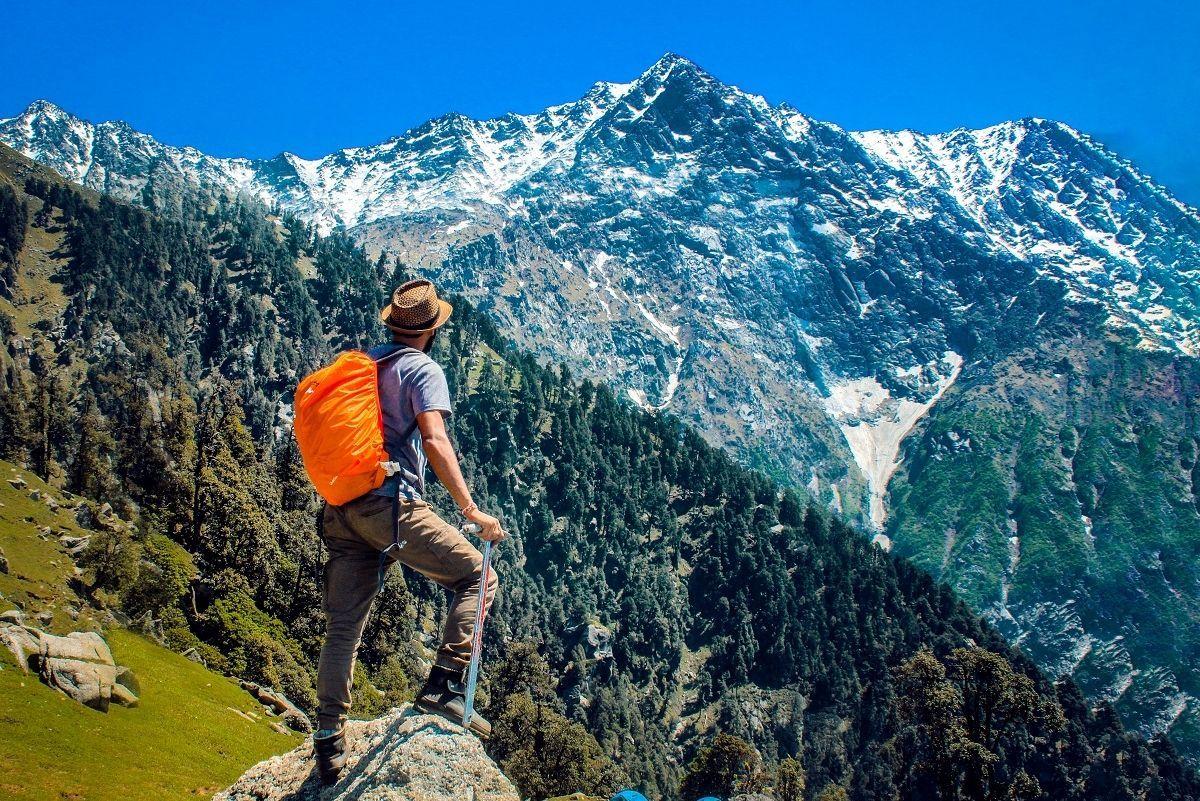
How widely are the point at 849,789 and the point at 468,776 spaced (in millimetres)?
166453

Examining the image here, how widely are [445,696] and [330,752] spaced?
164cm

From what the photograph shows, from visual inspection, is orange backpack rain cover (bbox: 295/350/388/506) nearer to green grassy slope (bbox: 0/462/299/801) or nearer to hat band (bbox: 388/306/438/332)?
hat band (bbox: 388/306/438/332)

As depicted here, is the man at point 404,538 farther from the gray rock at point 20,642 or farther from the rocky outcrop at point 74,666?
the gray rock at point 20,642

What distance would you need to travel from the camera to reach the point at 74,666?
65.4 feet

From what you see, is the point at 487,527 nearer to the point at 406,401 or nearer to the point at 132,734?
the point at 406,401

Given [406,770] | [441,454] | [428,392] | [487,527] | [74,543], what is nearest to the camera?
[441,454]

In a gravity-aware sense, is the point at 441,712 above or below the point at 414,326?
below

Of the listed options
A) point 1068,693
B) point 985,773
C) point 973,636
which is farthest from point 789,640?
point 985,773

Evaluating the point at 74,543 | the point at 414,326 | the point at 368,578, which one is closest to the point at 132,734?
the point at 368,578

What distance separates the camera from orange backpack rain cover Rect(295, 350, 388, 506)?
8.90m

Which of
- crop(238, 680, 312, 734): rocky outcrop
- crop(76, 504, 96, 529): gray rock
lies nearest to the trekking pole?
crop(238, 680, 312, 734): rocky outcrop

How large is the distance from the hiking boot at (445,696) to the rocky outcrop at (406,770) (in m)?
0.32

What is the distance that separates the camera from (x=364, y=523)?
9.21 m

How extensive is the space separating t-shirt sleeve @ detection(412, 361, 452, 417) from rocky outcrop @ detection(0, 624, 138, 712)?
15.9m
